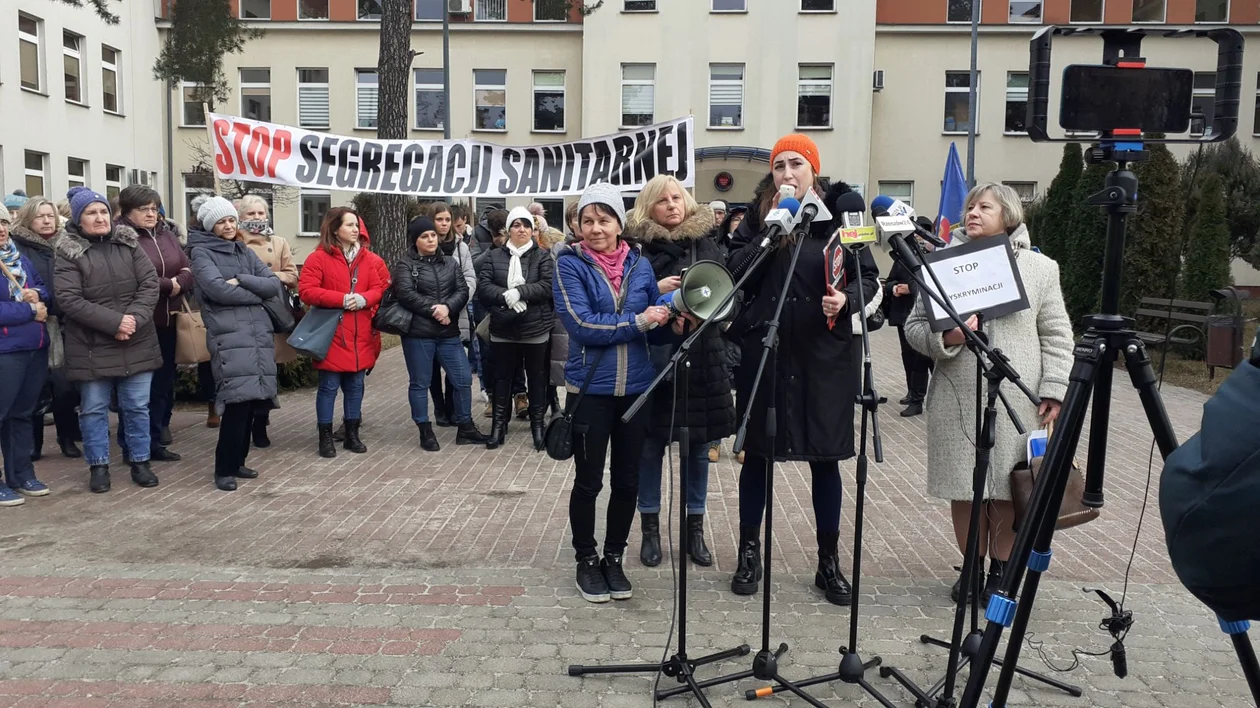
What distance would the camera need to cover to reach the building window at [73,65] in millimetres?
26781

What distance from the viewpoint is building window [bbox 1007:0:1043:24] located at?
3030cm

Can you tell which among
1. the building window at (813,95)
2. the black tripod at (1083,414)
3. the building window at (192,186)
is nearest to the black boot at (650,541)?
the black tripod at (1083,414)

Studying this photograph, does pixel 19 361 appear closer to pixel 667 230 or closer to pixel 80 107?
pixel 667 230

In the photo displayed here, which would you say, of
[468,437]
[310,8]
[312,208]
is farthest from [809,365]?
[310,8]

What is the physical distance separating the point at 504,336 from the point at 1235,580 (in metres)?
6.92

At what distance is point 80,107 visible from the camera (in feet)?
89.4

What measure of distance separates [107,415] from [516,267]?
3.18m

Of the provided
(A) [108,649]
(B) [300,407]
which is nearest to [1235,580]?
(A) [108,649]

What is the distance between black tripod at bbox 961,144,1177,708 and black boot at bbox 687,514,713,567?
2.40 meters

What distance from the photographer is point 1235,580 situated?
4.71 feet

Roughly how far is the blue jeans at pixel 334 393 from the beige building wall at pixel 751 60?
2168 centimetres

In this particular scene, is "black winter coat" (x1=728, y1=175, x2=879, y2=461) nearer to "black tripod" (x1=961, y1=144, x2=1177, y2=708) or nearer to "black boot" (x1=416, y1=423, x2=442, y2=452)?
"black tripod" (x1=961, y1=144, x2=1177, y2=708)

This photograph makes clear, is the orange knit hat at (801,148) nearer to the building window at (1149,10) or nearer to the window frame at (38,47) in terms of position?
the window frame at (38,47)

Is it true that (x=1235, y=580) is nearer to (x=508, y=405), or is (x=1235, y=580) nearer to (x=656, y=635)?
(x=656, y=635)
